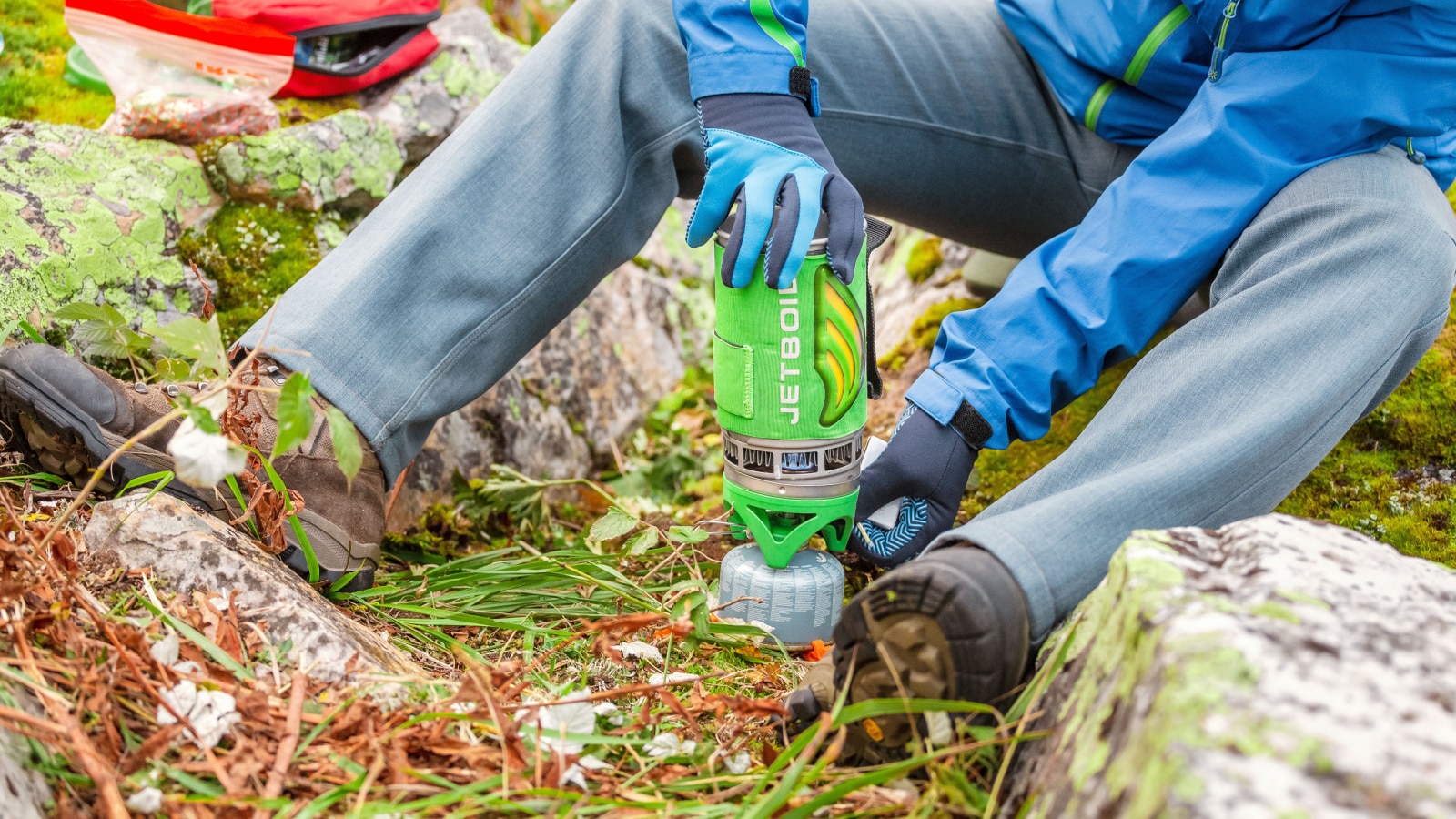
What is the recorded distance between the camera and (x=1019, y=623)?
117 cm

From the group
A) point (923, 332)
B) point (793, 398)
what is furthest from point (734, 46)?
point (923, 332)

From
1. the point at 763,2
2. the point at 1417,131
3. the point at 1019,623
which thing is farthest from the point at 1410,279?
the point at 763,2

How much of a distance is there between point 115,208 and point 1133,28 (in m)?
2.23

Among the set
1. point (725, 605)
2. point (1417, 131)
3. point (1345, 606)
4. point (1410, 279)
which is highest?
point (1417, 131)

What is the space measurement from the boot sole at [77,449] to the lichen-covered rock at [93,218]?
0.38 meters

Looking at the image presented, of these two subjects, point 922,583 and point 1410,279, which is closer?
point 922,583

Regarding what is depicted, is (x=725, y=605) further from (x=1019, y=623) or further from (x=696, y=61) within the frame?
(x=696, y=61)

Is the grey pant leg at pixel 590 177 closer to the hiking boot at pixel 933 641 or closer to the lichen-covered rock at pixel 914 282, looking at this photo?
the lichen-covered rock at pixel 914 282

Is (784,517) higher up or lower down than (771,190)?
lower down

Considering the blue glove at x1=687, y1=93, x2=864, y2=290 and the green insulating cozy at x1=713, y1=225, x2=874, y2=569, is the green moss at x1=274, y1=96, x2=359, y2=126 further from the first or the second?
the green insulating cozy at x1=713, y1=225, x2=874, y2=569

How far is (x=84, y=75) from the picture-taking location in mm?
2668

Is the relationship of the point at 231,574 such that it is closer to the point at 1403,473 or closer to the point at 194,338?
the point at 194,338

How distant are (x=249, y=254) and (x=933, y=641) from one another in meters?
2.02

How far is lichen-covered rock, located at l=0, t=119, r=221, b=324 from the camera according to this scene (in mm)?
1921
